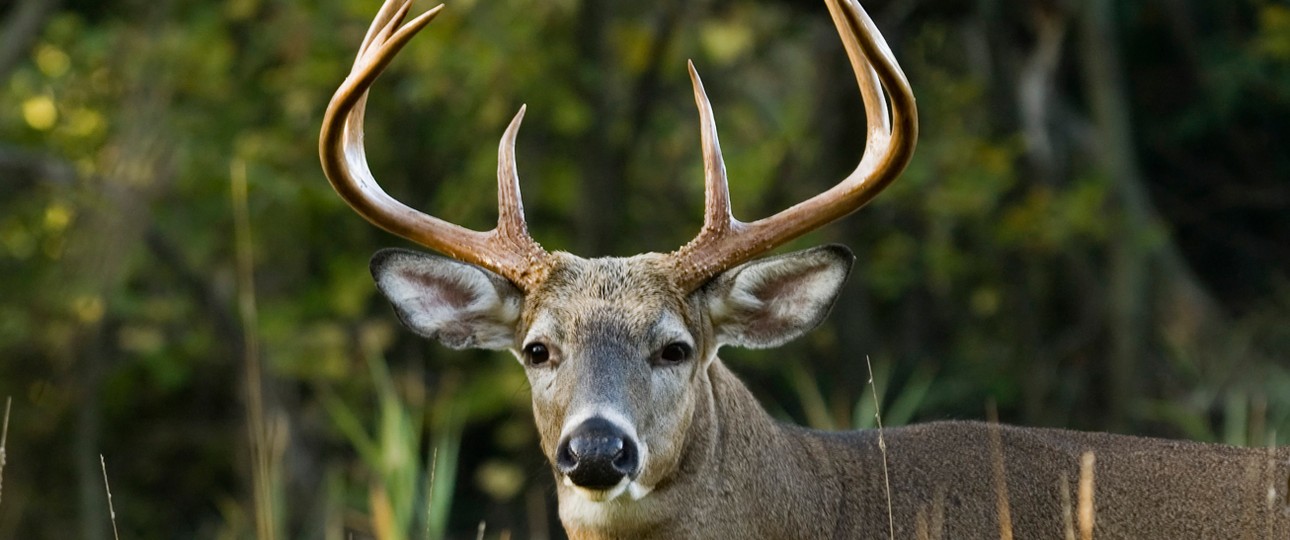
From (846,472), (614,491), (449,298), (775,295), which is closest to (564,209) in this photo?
(449,298)

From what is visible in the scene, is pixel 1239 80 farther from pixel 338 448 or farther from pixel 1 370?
pixel 1 370

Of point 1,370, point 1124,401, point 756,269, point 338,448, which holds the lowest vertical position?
point 338,448

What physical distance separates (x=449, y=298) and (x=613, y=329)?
2.16 ft

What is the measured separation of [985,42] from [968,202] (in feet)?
3.48

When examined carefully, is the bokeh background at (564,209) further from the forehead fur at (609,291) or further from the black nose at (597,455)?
the black nose at (597,455)

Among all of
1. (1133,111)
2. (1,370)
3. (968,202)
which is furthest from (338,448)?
(1133,111)

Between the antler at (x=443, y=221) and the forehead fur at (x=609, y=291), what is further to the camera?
the antler at (x=443, y=221)

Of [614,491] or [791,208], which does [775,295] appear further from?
[614,491]

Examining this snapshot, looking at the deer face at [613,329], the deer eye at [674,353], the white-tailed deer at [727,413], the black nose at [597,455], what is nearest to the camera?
the black nose at [597,455]

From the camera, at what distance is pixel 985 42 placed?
1233cm

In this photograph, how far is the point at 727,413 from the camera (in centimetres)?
511

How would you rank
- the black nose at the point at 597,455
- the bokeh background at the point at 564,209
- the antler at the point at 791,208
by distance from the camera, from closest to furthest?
1. the black nose at the point at 597,455
2. the antler at the point at 791,208
3. the bokeh background at the point at 564,209

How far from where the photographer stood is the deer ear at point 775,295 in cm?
521

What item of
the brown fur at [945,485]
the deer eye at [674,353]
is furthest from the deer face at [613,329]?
the brown fur at [945,485]
